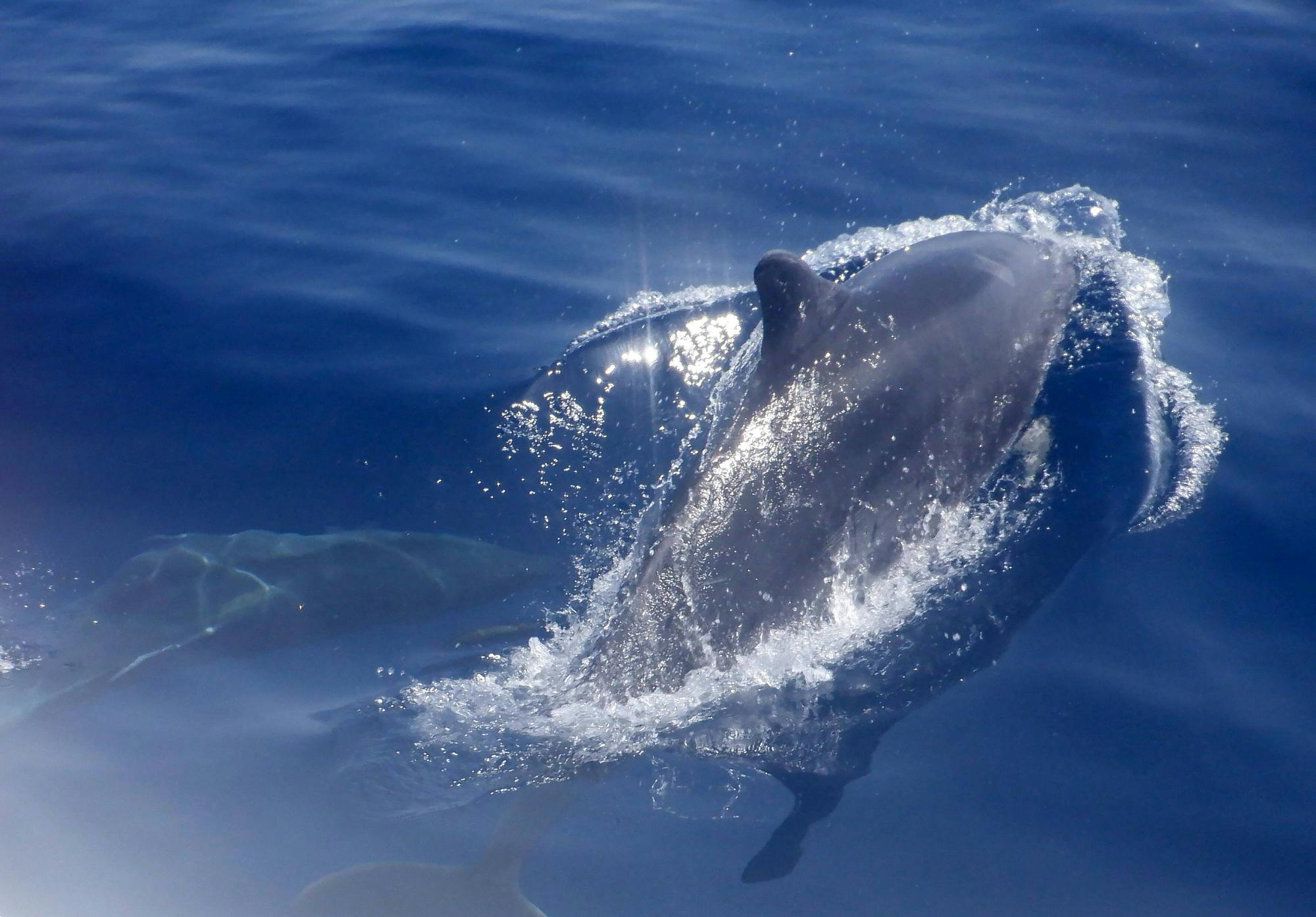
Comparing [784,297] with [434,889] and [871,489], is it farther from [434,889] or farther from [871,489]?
[434,889]

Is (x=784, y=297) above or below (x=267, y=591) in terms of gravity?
above

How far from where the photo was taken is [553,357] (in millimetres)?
11219

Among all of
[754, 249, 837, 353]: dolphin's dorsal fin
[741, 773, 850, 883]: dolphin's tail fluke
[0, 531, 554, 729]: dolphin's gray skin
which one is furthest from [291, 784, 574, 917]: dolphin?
[754, 249, 837, 353]: dolphin's dorsal fin

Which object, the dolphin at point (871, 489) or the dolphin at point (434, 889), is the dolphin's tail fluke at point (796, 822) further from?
the dolphin at point (434, 889)

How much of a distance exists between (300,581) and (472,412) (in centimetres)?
219

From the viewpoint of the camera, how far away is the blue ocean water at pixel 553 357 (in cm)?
679

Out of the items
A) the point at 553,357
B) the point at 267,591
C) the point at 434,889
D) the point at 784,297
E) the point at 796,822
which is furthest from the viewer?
the point at 553,357

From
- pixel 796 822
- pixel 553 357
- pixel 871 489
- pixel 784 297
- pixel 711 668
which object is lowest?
pixel 796 822

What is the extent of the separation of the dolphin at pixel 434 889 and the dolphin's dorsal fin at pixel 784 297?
3.86 m

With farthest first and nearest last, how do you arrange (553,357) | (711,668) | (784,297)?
(553,357)
(784,297)
(711,668)

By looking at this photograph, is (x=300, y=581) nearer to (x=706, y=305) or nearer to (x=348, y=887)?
(x=348, y=887)

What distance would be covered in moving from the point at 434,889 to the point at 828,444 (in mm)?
3865

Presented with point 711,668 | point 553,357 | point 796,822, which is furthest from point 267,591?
point 796,822

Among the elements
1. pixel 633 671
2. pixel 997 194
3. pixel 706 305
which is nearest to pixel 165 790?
pixel 633 671
